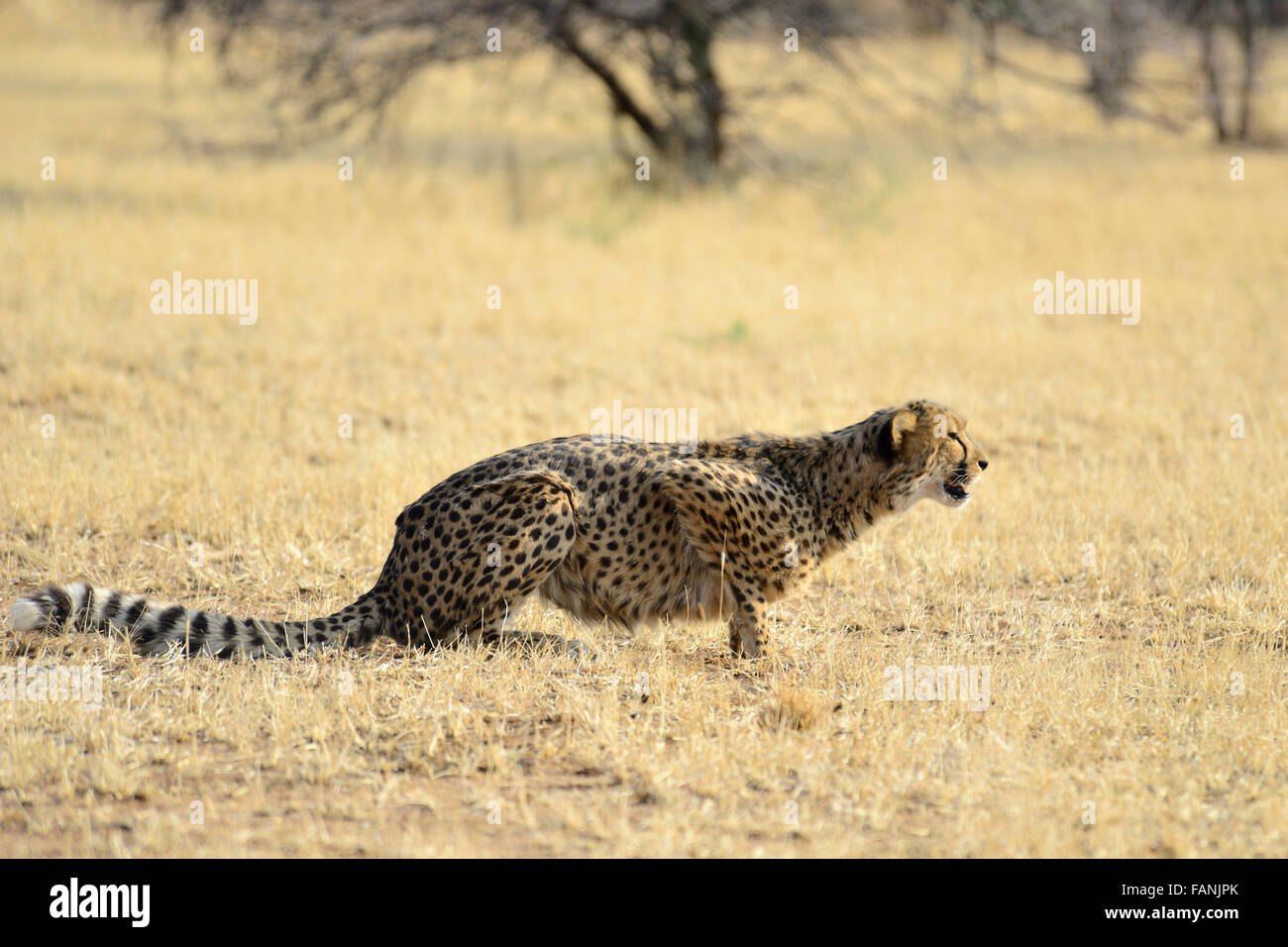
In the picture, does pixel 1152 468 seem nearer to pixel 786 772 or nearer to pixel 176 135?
pixel 786 772

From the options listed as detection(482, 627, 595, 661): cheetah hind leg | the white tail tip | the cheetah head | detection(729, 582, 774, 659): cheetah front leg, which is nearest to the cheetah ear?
the cheetah head

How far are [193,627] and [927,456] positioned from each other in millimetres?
3328

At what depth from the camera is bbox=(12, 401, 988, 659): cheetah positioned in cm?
552

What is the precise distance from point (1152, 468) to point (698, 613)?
426 centimetres

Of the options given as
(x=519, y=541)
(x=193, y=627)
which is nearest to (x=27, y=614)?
(x=193, y=627)

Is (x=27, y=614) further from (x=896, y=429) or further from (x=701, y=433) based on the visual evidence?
(x=701, y=433)

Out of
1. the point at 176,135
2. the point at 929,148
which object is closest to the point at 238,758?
the point at 176,135

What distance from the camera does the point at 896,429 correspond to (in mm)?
5840

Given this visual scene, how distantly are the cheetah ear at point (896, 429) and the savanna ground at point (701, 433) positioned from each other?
939 millimetres

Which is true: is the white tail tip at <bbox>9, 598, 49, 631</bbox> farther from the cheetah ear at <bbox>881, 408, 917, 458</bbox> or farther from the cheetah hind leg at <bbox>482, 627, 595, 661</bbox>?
the cheetah ear at <bbox>881, 408, 917, 458</bbox>

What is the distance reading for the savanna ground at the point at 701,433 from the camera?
4461 millimetres

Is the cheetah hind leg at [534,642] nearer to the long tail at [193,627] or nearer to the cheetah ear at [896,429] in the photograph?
the long tail at [193,627]

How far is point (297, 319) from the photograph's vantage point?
1185 cm

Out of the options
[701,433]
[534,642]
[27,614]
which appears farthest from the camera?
[701,433]
